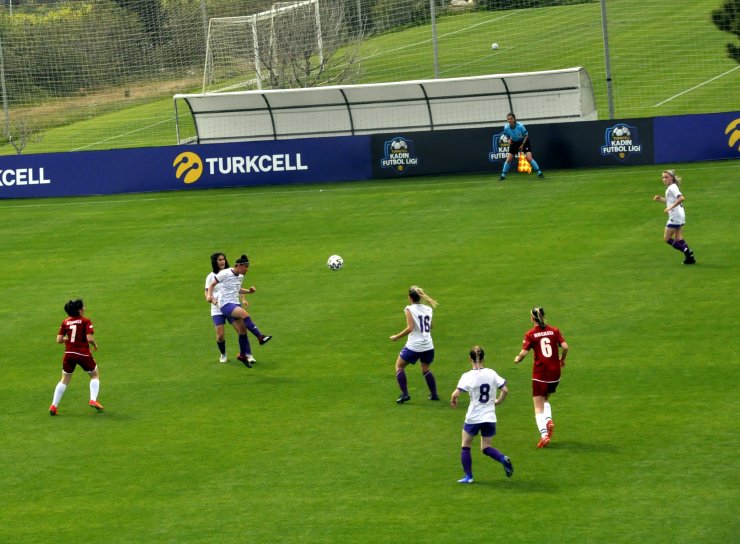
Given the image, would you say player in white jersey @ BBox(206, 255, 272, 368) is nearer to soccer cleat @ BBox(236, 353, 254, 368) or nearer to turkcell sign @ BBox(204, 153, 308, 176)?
soccer cleat @ BBox(236, 353, 254, 368)

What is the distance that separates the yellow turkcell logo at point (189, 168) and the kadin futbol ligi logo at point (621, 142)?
44.2ft

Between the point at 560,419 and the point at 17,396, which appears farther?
the point at 17,396

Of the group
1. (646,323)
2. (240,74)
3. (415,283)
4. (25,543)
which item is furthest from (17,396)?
(240,74)

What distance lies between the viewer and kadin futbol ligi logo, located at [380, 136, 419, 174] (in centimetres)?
4038

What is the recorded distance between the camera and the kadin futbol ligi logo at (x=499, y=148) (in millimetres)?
39531

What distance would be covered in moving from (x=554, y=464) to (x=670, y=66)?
1696 inches

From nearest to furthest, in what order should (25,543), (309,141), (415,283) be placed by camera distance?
(25,543), (415,283), (309,141)

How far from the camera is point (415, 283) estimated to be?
2867 centimetres

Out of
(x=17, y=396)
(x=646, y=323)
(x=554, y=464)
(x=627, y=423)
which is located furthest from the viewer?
(x=646, y=323)

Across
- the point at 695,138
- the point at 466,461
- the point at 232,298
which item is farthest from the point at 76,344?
the point at 695,138

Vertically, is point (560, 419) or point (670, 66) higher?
point (670, 66)

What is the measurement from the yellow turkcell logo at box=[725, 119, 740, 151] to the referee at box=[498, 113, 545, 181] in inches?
231

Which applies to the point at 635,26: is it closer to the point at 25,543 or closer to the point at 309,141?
the point at 309,141

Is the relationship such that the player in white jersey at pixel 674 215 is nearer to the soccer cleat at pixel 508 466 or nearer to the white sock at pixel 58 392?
the soccer cleat at pixel 508 466
